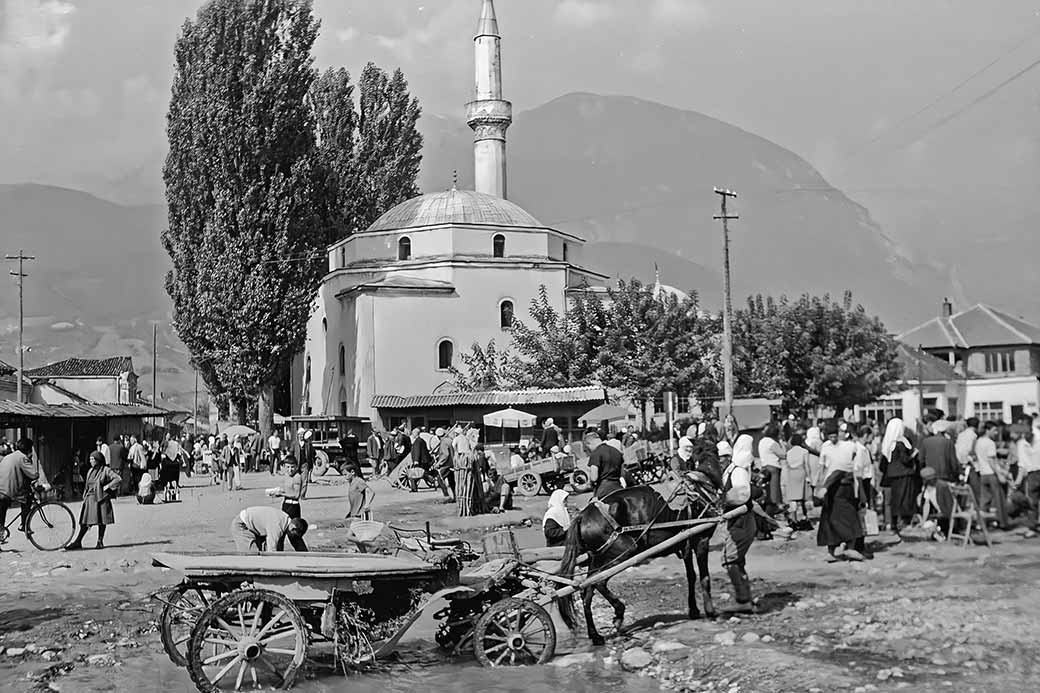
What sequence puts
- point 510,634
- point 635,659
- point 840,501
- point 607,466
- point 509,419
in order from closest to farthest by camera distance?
point 510,634, point 635,659, point 607,466, point 840,501, point 509,419

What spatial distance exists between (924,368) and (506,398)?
20.9 metres

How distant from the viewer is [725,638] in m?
9.74

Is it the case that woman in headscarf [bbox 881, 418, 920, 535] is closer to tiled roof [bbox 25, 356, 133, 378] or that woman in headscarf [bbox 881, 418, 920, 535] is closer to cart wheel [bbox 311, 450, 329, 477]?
cart wheel [bbox 311, 450, 329, 477]

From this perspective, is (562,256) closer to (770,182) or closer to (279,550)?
(279,550)

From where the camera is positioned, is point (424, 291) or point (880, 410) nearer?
point (424, 291)

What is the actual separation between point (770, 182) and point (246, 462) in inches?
4199

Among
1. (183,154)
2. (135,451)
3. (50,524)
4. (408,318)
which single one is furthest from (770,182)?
(50,524)

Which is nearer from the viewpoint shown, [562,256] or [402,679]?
[402,679]

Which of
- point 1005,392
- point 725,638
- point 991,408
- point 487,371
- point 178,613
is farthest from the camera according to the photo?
point 991,408

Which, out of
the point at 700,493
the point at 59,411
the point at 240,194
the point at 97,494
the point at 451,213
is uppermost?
the point at 451,213

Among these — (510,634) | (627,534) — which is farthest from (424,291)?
(510,634)

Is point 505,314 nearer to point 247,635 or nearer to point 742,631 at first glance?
point 742,631

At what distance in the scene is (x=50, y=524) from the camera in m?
15.7

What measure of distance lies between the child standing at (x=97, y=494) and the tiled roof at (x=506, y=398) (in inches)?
839
